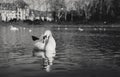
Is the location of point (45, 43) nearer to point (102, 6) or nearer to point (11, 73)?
point (11, 73)

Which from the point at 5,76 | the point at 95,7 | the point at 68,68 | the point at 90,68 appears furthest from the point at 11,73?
the point at 95,7

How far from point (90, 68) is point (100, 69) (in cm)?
60

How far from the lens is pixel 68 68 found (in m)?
17.8

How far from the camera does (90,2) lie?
19988cm

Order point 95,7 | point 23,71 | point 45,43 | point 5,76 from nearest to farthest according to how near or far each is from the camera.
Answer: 1. point 5,76
2. point 23,71
3. point 45,43
4. point 95,7

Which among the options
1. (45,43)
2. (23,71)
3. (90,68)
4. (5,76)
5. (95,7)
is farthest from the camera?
(95,7)

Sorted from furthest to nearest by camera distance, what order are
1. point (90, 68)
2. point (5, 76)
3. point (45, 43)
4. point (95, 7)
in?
point (95, 7)
point (45, 43)
point (90, 68)
point (5, 76)

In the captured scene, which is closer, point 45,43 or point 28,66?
point 28,66

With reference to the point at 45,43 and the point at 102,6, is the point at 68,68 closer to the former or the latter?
the point at 45,43

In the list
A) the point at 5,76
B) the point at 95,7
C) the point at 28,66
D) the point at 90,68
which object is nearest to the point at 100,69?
the point at 90,68

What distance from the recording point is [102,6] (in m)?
197

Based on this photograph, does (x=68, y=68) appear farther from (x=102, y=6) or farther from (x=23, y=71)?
(x=102, y=6)

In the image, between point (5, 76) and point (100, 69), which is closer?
point (5, 76)

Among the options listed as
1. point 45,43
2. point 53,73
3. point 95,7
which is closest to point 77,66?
point 53,73
